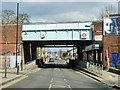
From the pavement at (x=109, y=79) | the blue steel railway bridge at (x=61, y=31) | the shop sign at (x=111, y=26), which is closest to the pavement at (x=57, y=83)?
the pavement at (x=109, y=79)

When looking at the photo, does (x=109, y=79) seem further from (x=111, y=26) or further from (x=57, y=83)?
(x=111, y=26)

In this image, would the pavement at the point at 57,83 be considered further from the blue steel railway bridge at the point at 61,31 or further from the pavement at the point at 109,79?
the blue steel railway bridge at the point at 61,31

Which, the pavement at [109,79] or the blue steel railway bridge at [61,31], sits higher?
the blue steel railway bridge at [61,31]

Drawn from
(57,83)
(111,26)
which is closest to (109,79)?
(57,83)

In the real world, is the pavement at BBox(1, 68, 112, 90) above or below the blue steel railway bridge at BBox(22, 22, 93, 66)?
below

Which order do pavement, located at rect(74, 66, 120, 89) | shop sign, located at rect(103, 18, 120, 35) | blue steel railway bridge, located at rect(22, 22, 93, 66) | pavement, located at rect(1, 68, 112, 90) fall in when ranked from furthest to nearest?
blue steel railway bridge, located at rect(22, 22, 93, 66) → shop sign, located at rect(103, 18, 120, 35) → pavement, located at rect(74, 66, 120, 89) → pavement, located at rect(1, 68, 112, 90)

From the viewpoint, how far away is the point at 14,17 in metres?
65.1

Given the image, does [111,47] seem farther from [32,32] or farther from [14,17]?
[14,17]

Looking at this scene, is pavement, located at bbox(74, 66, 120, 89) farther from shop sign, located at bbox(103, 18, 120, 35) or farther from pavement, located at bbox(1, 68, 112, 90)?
shop sign, located at bbox(103, 18, 120, 35)

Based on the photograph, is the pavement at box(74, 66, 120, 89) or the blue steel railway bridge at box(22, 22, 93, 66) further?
the blue steel railway bridge at box(22, 22, 93, 66)

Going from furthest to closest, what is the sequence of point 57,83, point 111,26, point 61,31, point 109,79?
1. point 61,31
2. point 111,26
3. point 109,79
4. point 57,83

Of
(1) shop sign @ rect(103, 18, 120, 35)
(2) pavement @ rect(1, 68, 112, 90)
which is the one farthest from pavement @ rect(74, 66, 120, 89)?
(1) shop sign @ rect(103, 18, 120, 35)

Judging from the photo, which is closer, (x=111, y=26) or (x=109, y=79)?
(x=109, y=79)

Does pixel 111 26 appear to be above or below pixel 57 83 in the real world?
above
